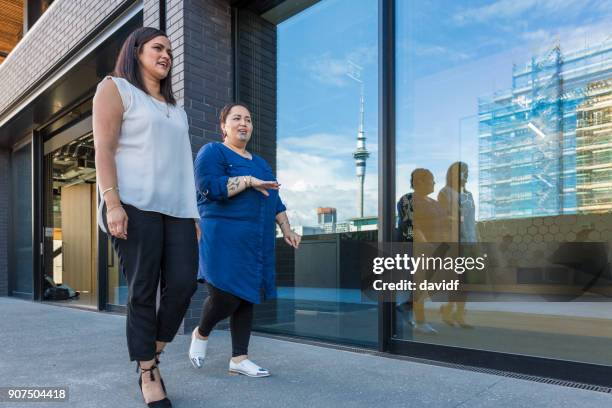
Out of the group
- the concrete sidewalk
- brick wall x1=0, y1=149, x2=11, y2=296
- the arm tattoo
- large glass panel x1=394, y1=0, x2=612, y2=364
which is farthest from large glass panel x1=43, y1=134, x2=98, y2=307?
the arm tattoo

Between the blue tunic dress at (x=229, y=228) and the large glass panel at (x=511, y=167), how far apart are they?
4.35 ft

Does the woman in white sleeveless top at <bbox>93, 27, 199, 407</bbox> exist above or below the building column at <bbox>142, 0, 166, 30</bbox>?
below

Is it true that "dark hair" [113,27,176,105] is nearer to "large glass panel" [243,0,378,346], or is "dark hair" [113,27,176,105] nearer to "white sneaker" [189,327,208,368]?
"white sneaker" [189,327,208,368]

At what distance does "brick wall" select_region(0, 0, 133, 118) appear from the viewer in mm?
5430

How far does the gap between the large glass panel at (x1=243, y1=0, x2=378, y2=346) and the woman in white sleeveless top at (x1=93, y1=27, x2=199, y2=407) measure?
185 cm

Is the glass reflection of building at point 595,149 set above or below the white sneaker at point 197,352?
above

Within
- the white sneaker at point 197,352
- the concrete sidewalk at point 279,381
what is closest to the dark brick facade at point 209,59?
the concrete sidewalk at point 279,381

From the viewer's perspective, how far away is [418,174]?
3.88 meters

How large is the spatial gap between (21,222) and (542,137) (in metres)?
8.93

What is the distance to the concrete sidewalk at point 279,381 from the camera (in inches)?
87.4

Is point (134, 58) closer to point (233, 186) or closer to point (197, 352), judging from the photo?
point (233, 186)

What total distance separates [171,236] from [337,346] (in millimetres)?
A: 1908

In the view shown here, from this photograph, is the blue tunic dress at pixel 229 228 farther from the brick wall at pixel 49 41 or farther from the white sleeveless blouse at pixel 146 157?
the brick wall at pixel 49 41

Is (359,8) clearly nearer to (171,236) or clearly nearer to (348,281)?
(348,281)
